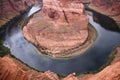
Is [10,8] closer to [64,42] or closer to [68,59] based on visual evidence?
[64,42]

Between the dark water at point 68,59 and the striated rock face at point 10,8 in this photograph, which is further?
the striated rock face at point 10,8

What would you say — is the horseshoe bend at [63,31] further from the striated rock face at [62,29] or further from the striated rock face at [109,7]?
the striated rock face at [109,7]

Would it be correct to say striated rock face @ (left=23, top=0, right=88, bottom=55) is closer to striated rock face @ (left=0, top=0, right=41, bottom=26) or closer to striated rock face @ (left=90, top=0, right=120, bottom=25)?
striated rock face @ (left=90, top=0, right=120, bottom=25)

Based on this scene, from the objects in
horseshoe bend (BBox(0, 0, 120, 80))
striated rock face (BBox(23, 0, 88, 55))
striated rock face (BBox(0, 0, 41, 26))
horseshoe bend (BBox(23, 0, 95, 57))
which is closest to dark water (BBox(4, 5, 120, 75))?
horseshoe bend (BBox(0, 0, 120, 80))

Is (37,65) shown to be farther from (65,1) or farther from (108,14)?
(108,14)

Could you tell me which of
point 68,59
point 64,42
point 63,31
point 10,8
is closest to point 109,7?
point 63,31

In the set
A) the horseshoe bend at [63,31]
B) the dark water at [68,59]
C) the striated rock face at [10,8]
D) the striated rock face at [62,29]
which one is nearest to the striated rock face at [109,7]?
the dark water at [68,59]

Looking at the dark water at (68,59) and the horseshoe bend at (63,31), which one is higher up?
the horseshoe bend at (63,31)
